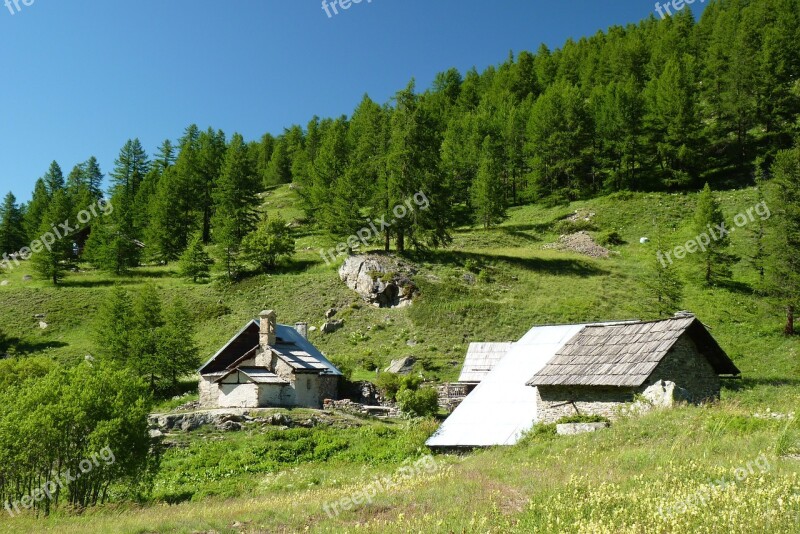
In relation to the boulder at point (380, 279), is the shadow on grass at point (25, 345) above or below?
below

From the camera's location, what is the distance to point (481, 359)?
113ft

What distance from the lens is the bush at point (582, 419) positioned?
1764 centimetres

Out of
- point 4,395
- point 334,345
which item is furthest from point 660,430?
point 334,345

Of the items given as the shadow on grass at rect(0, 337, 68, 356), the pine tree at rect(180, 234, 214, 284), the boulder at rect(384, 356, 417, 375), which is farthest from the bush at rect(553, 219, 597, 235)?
the shadow on grass at rect(0, 337, 68, 356)

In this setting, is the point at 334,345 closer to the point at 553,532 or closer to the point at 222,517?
the point at 222,517

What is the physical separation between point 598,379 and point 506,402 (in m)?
4.02

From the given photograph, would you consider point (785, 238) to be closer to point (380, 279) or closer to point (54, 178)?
point (380, 279)

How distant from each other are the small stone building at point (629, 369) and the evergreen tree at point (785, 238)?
21.8m

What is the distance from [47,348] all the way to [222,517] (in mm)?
41628
